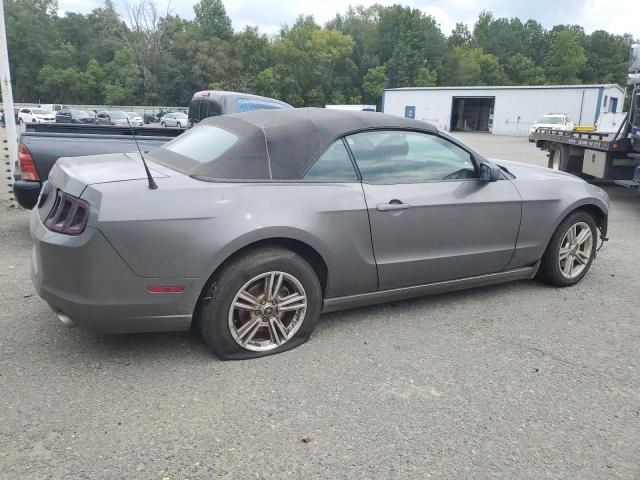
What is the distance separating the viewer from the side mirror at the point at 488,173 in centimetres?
415

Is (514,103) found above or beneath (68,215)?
above

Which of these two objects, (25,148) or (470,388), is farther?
(25,148)

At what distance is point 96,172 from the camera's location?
10.8 feet

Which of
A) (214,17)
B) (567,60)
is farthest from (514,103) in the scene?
(214,17)

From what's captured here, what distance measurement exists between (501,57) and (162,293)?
113919 mm

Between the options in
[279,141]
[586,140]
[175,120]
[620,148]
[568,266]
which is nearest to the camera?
[279,141]

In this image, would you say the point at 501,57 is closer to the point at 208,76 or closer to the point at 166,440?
the point at 208,76

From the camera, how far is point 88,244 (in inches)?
113

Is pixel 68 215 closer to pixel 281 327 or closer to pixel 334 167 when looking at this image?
pixel 281 327

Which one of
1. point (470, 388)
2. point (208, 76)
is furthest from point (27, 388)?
point (208, 76)

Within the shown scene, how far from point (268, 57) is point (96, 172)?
80.8 meters

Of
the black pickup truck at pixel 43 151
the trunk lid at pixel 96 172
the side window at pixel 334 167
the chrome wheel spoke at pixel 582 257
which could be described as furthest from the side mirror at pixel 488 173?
the black pickup truck at pixel 43 151

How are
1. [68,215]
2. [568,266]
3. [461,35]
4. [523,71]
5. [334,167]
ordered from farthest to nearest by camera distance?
[461,35] < [523,71] < [568,266] < [334,167] < [68,215]

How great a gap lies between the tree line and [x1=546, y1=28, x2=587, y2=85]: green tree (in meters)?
0.17
